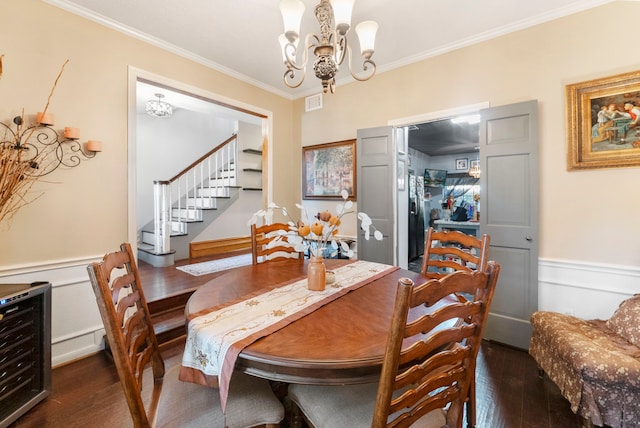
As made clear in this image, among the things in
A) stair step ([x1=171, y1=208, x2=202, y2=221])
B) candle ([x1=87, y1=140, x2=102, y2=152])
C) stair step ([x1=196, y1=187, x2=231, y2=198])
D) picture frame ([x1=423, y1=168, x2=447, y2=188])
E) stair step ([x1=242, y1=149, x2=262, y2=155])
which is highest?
stair step ([x1=242, y1=149, x2=262, y2=155])

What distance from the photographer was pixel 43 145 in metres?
2.08

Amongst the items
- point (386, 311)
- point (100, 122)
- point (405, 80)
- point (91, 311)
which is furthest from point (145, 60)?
point (386, 311)

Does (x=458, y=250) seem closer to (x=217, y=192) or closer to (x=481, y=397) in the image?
(x=481, y=397)

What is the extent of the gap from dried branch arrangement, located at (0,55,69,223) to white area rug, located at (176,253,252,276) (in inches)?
85.7

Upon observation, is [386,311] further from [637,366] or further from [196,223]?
[196,223]

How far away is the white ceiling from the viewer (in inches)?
86.4

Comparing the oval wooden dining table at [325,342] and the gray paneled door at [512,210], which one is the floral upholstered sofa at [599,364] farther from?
the oval wooden dining table at [325,342]

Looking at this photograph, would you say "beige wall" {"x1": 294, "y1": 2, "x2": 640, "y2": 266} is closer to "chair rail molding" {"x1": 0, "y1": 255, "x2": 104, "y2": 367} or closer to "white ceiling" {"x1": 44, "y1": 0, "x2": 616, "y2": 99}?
"white ceiling" {"x1": 44, "y1": 0, "x2": 616, "y2": 99}

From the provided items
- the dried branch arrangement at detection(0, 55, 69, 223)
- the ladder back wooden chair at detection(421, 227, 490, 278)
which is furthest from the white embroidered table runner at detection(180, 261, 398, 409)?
the dried branch arrangement at detection(0, 55, 69, 223)

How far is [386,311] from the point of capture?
1254 mm

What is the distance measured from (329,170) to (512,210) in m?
2.13

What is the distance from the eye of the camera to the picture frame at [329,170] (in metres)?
3.57

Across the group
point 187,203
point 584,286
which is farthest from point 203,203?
point 584,286

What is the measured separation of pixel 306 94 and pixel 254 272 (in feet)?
9.72
